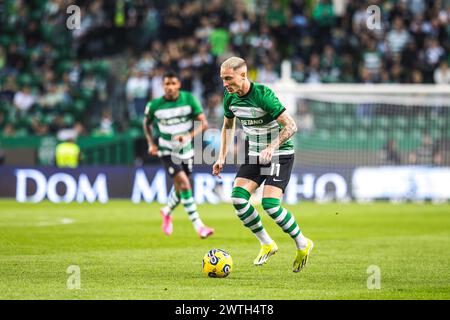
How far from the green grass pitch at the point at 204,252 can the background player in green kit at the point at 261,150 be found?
516 millimetres

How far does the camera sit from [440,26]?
2916 cm

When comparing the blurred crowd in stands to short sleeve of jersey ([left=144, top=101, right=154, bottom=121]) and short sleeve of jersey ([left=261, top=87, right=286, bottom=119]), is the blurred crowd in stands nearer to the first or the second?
short sleeve of jersey ([left=144, top=101, right=154, bottom=121])

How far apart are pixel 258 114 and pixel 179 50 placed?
18.2 metres

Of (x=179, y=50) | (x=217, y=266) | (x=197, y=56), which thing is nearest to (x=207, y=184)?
(x=197, y=56)

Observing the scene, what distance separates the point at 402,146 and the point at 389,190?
1223 millimetres

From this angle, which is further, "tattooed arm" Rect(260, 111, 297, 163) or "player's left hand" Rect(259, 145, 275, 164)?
"tattooed arm" Rect(260, 111, 297, 163)

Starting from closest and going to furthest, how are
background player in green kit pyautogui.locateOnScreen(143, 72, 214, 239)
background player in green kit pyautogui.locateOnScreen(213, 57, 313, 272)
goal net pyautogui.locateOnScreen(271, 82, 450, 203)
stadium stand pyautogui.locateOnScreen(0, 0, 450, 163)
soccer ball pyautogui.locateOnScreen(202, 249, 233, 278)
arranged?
soccer ball pyautogui.locateOnScreen(202, 249, 233, 278) → background player in green kit pyautogui.locateOnScreen(213, 57, 313, 272) → background player in green kit pyautogui.locateOnScreen(143, 72, 214, 239) → goal net pyautogui.locateOnScreen(271, 82, 450, 203) → stadium stand pyautogui.locateOnScreen(0, 0, 450, 163)

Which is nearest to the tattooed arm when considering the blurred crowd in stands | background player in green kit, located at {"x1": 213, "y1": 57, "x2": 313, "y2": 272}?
background player in green kit, located at {"x1": 213, "y1": 57, "x2": 313, "y2": 272}

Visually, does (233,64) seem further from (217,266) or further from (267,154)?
(217,266)

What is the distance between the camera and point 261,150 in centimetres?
1134

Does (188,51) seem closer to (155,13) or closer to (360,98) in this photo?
(155,13)

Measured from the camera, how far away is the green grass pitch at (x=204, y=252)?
9.56 meters

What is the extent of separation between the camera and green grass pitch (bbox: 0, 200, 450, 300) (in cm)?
956

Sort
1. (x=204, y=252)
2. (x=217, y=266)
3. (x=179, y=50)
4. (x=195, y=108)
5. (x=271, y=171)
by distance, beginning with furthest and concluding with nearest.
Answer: (x=179, y=50), (x=195, y=108), (x=204, y=252), (x=271, y=171), (x=217, y=266)
